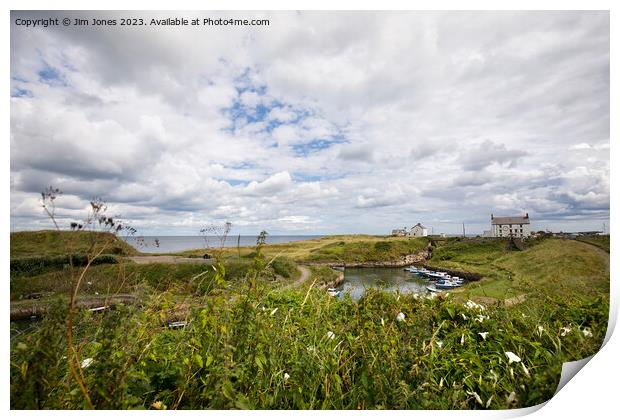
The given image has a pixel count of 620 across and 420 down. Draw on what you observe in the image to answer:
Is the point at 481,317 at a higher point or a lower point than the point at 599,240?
lower

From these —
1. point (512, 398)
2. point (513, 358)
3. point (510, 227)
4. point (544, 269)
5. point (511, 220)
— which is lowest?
point (512, 398)

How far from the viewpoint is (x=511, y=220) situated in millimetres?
4508

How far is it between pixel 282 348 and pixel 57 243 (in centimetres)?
206

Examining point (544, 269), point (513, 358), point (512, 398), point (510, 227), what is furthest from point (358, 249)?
point (512, 398)

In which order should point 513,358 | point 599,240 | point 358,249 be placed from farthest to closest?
point 358,249
point 599,240
point 513,358

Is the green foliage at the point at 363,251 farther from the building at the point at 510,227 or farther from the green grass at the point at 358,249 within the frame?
the building at the point at 510,227

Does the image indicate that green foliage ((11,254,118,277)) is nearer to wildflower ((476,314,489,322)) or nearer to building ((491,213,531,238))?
wildflower ((476,314,489,322))

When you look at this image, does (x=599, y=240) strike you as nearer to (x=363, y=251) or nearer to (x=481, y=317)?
(x=481, y=317)

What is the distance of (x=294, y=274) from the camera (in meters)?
15.8

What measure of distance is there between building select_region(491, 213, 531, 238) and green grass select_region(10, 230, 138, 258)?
13.1 feet

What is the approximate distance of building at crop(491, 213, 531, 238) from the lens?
433cm
